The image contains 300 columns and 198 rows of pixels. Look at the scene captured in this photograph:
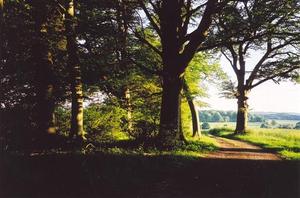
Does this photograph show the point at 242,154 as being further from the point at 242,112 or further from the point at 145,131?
the point at 242,112

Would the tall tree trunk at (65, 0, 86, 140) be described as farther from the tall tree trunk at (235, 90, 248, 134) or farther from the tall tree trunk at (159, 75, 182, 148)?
the tall tree trunk at (235, 90, 248, 134)

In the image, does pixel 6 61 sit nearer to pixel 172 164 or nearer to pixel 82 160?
pixel 82 160

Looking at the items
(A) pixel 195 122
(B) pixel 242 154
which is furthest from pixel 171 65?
(A) pixel 195 122

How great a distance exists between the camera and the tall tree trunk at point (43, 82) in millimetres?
15742

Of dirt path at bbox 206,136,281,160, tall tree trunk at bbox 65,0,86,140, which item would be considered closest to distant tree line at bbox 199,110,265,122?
dirt path at bbox 206,136,281,160

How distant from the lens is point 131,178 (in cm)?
907

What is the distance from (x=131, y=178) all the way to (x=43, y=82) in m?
8.70

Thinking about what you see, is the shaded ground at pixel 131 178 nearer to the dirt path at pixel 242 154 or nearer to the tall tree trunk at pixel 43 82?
the dirt path at pixel 242 154

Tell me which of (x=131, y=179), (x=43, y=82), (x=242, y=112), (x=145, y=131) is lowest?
(x=131, y=179)

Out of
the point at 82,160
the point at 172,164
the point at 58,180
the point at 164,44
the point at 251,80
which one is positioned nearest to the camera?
the point at 58,180

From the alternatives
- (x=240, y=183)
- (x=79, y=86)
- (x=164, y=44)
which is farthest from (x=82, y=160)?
(x=164, y=44)

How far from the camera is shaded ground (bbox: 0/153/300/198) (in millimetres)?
8172

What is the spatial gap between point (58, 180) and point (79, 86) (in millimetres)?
7287

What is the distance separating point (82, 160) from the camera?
405 inches
